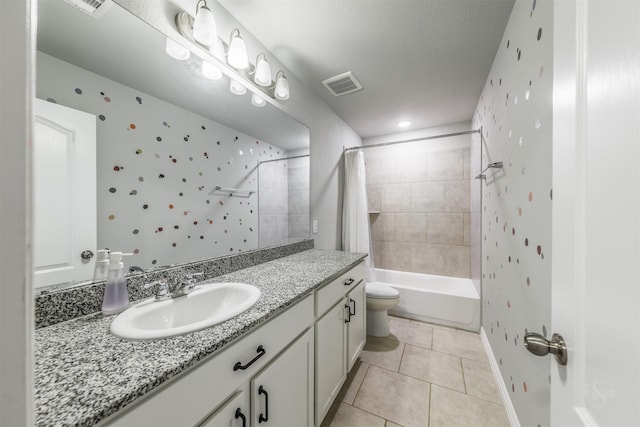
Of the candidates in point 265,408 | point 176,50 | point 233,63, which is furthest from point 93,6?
point 265,408

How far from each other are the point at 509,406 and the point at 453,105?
2.50 meters

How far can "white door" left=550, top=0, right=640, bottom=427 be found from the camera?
0.33 meters

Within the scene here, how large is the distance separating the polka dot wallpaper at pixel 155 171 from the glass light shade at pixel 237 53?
354 millimetres

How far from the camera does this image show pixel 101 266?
2.73 ft

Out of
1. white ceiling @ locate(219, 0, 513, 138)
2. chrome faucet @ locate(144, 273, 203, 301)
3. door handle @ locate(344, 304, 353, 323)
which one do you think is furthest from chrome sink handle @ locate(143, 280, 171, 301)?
white ceiling @ locate(219, 0, 513, 138)

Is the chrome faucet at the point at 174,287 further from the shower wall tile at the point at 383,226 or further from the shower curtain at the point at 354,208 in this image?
the shower wall tile at the point at 383,226

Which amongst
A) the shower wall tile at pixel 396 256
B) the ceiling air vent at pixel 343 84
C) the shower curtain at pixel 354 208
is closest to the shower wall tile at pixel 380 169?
the shower curtain at pixel 354 208

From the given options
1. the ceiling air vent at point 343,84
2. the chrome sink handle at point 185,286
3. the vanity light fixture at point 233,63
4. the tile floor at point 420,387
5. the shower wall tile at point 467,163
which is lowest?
the tile floor at point 420,387

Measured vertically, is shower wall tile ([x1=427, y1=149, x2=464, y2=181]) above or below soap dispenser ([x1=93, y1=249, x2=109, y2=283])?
above

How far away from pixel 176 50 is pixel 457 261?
3279mm

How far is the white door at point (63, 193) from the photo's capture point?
0.71 meters

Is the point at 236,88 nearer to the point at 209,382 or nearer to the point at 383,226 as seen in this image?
the point at 209,382

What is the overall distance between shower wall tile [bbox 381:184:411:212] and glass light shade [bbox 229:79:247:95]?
7.61 ft

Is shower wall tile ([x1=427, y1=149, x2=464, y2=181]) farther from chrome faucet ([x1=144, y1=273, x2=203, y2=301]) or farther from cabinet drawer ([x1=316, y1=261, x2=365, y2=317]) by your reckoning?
chrome faucet ([x1=144, y1=273, x2=203, y2=301])
